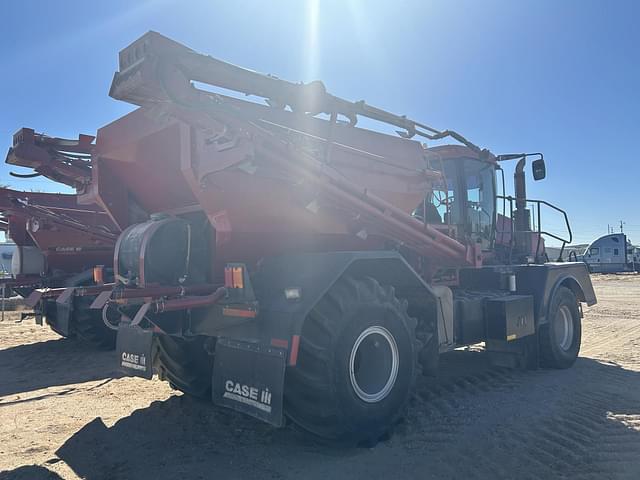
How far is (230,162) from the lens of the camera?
3621 millimetres

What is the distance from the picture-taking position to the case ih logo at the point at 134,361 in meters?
4.31

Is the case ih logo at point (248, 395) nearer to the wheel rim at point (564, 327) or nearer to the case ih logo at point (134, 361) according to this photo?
the case ih logo at point (134, 361)

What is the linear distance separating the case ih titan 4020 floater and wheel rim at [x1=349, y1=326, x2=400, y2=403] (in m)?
0.01

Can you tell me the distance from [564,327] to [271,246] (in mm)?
5152

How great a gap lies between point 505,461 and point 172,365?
10.3 feet

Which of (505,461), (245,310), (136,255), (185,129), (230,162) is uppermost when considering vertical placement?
(185,129)

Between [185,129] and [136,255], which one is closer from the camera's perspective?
[185,129]

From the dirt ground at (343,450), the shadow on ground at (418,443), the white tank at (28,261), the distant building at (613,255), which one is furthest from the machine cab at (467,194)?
the distant building at (613,255)

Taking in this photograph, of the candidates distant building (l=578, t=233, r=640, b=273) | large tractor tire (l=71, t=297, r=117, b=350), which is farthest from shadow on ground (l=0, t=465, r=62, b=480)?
distant building (l=578, t=233, r=640, b=273)

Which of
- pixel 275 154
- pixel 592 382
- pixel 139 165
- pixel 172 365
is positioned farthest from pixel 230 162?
pixel 592 382

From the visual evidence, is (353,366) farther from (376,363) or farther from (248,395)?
(248,395)

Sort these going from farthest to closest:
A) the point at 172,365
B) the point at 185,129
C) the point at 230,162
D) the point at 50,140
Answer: the point at 50,140, the point at 172,365, the point at 185,129, the point at 230,162

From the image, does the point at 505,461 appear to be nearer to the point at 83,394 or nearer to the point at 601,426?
the point at 601,426

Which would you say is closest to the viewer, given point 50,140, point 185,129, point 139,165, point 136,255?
point 185,129
